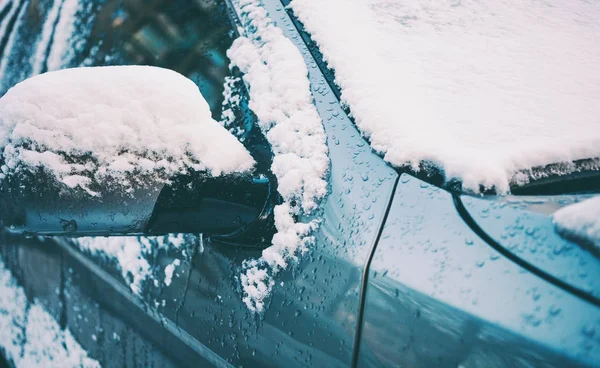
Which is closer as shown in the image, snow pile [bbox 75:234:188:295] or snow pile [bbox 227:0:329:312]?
snow pile [bbox 227:0:329:312]

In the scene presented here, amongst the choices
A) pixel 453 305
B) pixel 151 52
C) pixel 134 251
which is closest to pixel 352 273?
pixel 453 305

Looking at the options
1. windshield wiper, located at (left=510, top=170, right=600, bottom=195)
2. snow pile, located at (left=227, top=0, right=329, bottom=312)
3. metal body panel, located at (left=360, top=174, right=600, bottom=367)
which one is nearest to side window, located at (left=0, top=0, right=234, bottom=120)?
snow pile, located at (left=227, top=0, right=329, bottom=312)

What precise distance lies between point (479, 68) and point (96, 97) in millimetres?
953

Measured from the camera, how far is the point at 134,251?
59.4 inches

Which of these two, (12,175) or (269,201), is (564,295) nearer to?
(269,201)

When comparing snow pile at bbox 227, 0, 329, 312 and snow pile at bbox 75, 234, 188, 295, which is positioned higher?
snow pile at bbox 227, 0, 329, 312

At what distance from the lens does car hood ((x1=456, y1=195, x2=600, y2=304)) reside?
69cm

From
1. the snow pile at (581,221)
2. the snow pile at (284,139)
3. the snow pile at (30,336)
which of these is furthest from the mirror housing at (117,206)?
the snow pile at (30,336)

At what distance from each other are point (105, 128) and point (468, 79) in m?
0.87

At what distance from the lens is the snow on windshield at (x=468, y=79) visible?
0.92m

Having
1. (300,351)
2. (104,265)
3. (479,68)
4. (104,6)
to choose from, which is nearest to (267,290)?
(300,351)

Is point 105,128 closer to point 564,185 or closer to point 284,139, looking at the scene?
point 284,139

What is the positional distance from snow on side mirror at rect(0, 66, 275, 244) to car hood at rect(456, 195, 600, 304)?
1.86 feet

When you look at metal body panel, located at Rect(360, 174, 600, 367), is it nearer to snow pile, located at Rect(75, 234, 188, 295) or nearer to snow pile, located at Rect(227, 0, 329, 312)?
snow pile, located at Rect(227, 0, 329, 312)
